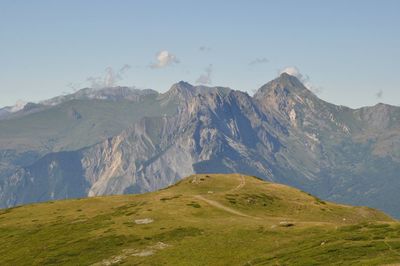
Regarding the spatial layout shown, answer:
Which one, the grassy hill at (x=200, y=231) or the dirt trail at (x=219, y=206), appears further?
the dirt trail at (x=219, y=206)

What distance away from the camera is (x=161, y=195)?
178625 mm

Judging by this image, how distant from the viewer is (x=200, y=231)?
397 ft

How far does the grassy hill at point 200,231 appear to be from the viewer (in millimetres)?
94125

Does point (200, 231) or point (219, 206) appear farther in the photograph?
point (219, 206)

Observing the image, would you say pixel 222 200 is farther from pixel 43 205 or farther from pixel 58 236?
pixel 43 205

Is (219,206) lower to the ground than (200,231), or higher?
higher

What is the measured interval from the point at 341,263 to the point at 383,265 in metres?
7.93

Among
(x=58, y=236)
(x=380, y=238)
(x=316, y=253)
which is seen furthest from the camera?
(x=58, y=236)

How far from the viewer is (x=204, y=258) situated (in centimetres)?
10044

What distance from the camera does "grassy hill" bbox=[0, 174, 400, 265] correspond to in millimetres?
94125

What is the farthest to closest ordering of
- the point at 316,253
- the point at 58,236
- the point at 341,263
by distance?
the point at 58,236 → the point at 316,253 → the point at 341,263

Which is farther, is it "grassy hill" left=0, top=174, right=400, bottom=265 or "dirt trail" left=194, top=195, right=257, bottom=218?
"dirt trail" left=194, top=195, right=257, bottom=218

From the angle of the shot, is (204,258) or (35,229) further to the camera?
(35,229)

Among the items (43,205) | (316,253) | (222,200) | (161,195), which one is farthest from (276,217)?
(43,205)
